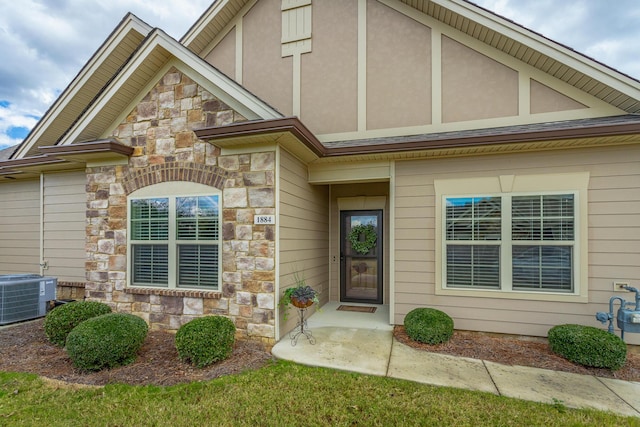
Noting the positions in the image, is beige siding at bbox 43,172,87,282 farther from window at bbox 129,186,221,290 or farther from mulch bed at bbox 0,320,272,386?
window at bbox 129,186,221,290

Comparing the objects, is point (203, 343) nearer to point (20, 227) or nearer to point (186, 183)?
point (186, 183)

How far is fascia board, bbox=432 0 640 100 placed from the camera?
4.50 m

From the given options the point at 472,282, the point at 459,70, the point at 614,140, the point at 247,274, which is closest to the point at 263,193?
the point at 247,274

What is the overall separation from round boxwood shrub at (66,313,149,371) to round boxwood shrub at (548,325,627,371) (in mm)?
5699

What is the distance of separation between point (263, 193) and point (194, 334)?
2.14 metres

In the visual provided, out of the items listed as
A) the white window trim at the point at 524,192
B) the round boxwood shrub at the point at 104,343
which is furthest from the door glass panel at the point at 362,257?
the round boxwood shrub at the point at 104,343

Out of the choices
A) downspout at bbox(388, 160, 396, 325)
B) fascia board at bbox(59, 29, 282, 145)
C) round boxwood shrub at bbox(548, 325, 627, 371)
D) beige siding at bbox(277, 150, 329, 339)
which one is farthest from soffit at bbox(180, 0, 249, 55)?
round boxwood shrub at bbox(548, 325, 627, 371)

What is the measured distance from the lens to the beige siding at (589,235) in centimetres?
447

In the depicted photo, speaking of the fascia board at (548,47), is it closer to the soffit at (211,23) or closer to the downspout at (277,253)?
the downspout at (277,253)

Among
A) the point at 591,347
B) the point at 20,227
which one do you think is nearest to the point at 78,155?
the point at 20,227

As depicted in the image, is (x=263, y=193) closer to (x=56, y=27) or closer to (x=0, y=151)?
(x=0, y=151)

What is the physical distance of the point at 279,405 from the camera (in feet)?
9.96

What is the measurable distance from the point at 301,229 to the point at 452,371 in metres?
3.16

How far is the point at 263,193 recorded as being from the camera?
4.67 meters
